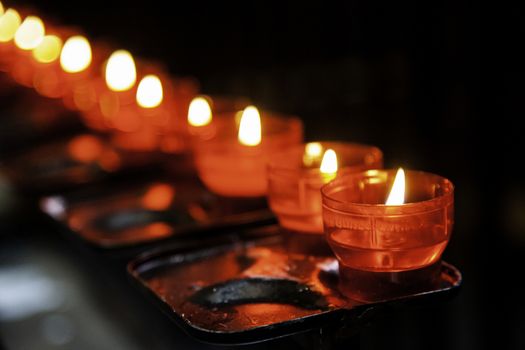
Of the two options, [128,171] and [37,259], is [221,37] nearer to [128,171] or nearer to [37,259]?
[37,259]

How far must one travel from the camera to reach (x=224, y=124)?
5.37ft

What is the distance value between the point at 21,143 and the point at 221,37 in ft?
3.64

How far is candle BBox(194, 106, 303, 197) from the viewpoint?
55.6 inches

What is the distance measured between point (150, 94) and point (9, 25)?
223 cm

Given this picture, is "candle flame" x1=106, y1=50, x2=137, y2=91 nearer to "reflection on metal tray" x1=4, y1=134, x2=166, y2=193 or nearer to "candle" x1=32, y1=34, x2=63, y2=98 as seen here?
"reflection on metal tray" x1=4, y1=134, x2=166, y2=193

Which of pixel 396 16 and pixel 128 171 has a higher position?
pixel 396 16

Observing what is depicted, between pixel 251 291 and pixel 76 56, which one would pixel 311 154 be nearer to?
pixel 251 291

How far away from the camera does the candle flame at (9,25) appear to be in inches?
144

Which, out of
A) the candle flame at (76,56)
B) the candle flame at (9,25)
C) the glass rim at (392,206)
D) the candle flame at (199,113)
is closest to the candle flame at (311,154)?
the glass rim at (392,206)

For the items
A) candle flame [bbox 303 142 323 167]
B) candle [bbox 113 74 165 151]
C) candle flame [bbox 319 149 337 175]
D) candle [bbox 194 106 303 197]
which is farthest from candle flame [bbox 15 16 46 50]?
candle flame [bbox 319 149 337 175]

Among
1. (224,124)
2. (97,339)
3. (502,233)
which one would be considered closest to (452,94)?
(502,233)

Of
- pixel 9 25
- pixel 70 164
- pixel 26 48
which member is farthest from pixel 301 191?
pixel 9 25

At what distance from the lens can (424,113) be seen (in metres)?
2.14

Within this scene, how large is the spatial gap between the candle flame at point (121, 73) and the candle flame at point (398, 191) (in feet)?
4.05
